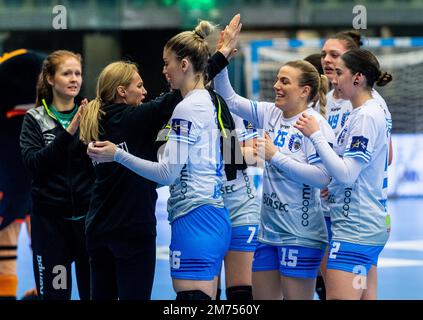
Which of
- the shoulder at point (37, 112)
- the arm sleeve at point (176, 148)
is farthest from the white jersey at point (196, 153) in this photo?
the shoulder at point (37, 112)

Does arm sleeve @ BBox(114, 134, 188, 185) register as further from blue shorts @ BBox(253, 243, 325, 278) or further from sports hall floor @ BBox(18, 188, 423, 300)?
sports hall floor @ BBox(18, 188, 423, 300)

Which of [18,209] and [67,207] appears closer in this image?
[67,207]

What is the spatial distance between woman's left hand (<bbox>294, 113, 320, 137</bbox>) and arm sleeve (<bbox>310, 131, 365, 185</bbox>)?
20 millimetres

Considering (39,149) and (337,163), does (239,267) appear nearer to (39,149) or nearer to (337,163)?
(337,163)

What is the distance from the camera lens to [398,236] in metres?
9.19

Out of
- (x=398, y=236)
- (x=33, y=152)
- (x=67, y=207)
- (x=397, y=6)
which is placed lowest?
(x=398, y=236)

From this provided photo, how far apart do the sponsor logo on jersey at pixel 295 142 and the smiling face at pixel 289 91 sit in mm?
151

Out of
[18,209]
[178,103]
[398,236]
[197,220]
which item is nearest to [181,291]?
[197,220]

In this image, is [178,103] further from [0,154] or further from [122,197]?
[0,154]

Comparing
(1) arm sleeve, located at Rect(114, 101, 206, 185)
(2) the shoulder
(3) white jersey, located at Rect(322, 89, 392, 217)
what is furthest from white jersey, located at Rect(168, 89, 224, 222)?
(2) the shoulder

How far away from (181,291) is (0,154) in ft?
8.74

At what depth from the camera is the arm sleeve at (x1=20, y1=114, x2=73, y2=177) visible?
4227 mm

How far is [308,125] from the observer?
12.4 ft

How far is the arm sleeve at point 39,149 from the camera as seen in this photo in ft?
13.9
